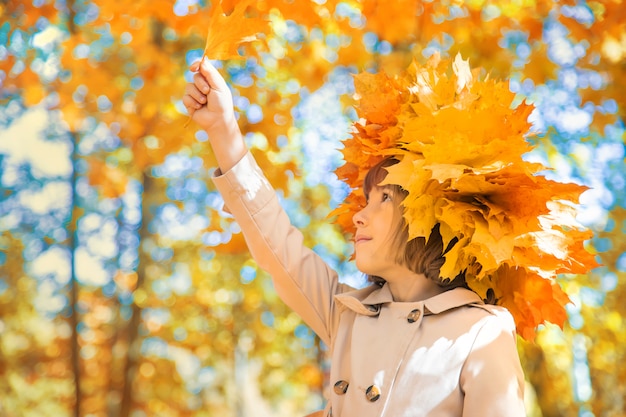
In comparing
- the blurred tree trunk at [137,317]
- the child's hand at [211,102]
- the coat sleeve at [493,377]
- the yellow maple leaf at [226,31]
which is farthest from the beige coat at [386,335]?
the blurred tree trunk at [137,317]

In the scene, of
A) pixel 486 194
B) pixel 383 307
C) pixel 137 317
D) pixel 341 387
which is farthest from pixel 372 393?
pixel 137 317

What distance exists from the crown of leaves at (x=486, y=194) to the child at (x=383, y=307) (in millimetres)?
60

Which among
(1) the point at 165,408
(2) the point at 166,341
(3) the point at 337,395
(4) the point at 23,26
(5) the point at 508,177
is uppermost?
(5) the point at 508,177

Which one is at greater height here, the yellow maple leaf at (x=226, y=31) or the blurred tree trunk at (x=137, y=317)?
the yellow maple leaf at (x=226, y=31)

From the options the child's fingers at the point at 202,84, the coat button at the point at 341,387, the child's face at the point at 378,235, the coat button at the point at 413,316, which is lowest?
the coat button at the point at 341,387

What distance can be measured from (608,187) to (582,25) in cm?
106

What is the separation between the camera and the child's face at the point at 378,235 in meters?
1.73

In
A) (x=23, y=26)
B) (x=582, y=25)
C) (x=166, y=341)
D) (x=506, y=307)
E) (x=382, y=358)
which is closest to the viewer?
(x=382, y=358)

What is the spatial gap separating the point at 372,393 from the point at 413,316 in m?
0.20

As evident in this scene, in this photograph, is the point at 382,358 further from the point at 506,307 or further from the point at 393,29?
the point at 393,29

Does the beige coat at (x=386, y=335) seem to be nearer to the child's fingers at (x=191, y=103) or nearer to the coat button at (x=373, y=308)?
the coat button at (x=373, y=308)

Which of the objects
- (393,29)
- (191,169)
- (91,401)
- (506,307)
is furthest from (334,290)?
(91,401)

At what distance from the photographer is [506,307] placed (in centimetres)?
175

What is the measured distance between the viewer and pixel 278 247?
5.95 feet
